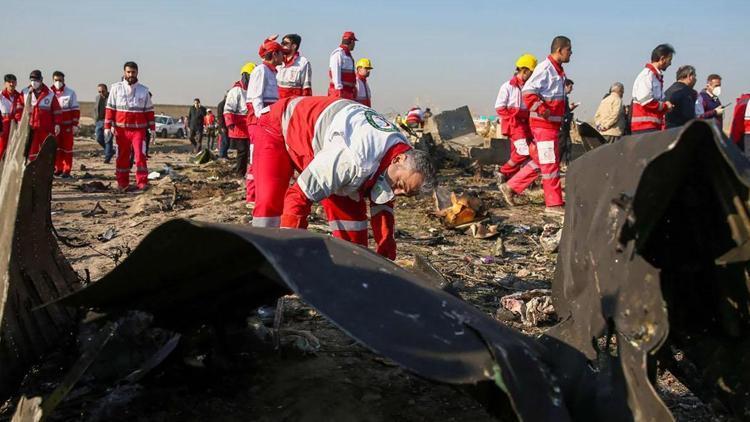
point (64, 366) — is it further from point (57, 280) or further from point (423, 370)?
point (423, 370)

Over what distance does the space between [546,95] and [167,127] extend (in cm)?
2944

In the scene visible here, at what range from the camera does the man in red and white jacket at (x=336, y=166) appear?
3.23 m

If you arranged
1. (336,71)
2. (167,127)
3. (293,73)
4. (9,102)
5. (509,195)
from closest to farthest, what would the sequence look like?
(509,195)
(293,73)
(336,71)
(9,102)
(167,127)

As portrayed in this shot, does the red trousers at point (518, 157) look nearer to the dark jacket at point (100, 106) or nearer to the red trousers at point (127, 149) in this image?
the red trousers at point (127, 149)

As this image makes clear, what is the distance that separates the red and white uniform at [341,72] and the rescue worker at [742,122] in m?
5.95

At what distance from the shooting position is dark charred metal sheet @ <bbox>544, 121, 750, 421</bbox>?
163cm

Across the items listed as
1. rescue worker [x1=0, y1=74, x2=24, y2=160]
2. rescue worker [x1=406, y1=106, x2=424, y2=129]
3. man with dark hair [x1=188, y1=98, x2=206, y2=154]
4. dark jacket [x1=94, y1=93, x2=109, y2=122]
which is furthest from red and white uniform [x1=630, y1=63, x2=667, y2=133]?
man with dark hair [x1=188, y1=98, x2=206, y2=154]

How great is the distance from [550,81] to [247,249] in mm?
5949

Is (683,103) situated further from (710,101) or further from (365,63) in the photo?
(365,63)

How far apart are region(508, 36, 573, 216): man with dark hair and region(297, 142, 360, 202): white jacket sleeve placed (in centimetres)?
427

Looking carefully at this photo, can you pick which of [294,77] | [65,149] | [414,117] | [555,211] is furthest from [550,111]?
[414,117]

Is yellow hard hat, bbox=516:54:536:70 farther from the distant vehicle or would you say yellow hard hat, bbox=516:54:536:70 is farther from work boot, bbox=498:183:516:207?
the distant vehicle

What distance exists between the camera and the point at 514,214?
7.87 meters

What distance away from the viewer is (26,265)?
2.43 metres
